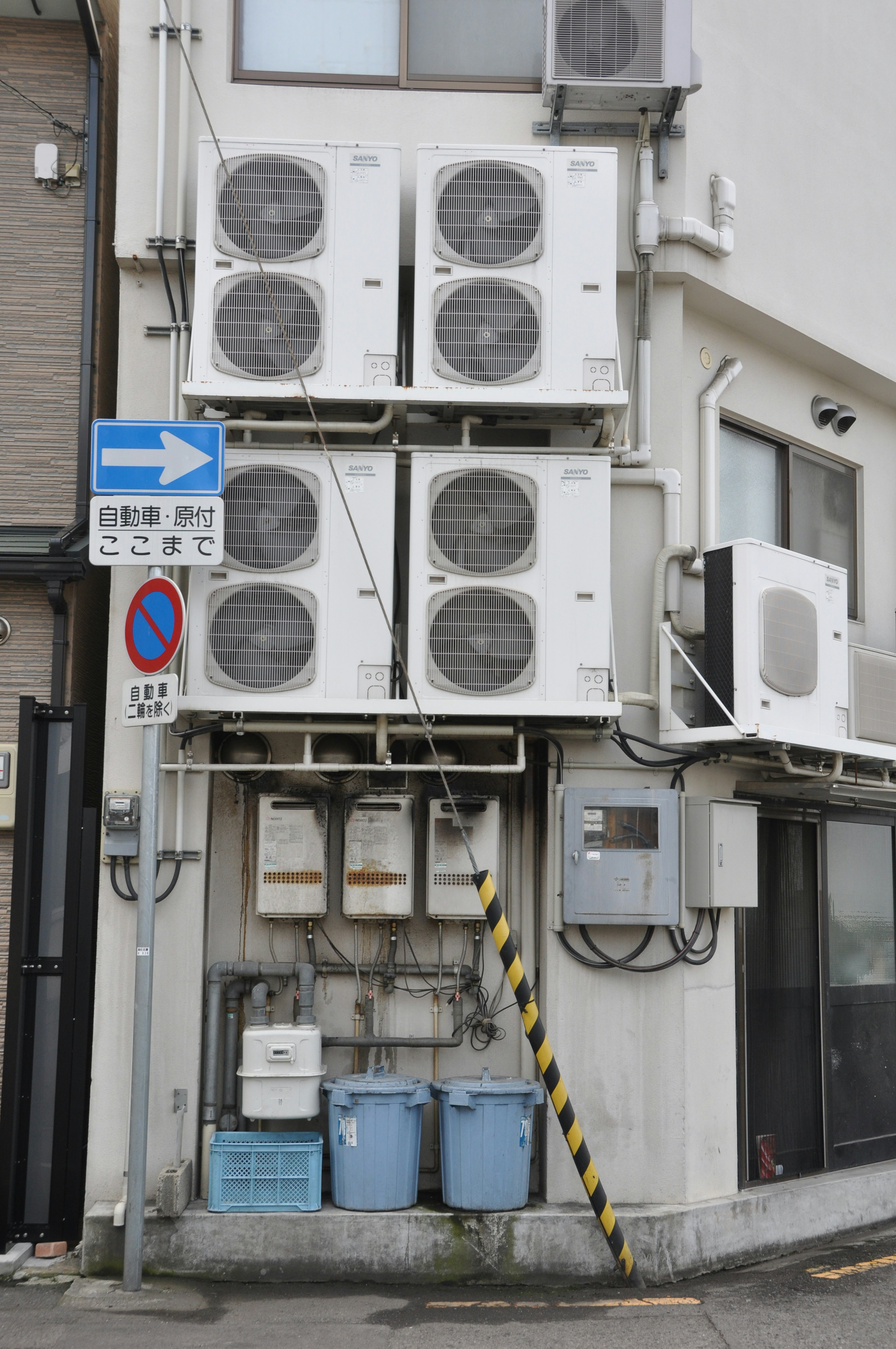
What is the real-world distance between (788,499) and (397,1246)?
225 inches

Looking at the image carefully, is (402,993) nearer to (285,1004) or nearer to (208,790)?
(285,1004)

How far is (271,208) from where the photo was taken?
6.94m

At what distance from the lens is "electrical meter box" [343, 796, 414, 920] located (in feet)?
23.4

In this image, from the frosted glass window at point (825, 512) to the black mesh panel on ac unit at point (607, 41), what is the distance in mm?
3050

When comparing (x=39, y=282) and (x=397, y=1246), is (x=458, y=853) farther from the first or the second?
(x=39, y=282)

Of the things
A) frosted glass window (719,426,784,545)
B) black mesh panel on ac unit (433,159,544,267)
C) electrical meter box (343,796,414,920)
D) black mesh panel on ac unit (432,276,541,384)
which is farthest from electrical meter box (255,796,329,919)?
frosted glass window (719,426,784,545)

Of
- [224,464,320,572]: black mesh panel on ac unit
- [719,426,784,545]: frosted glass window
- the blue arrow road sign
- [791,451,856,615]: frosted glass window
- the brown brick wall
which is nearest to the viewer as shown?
the blue arrow road sign

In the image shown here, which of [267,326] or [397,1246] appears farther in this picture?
[267,326]

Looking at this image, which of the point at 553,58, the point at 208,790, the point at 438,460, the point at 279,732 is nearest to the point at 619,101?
the point at 553,58

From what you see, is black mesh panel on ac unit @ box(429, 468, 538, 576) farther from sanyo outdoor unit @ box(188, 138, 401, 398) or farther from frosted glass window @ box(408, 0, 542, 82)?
frosted glass window @ box(408, 0, 542, 82)

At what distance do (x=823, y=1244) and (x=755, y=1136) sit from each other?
0.78 m

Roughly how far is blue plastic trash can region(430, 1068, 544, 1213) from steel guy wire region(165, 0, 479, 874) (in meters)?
1.24

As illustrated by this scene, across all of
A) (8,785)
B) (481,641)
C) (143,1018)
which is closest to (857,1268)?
(481,641)

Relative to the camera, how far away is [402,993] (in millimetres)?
7332
